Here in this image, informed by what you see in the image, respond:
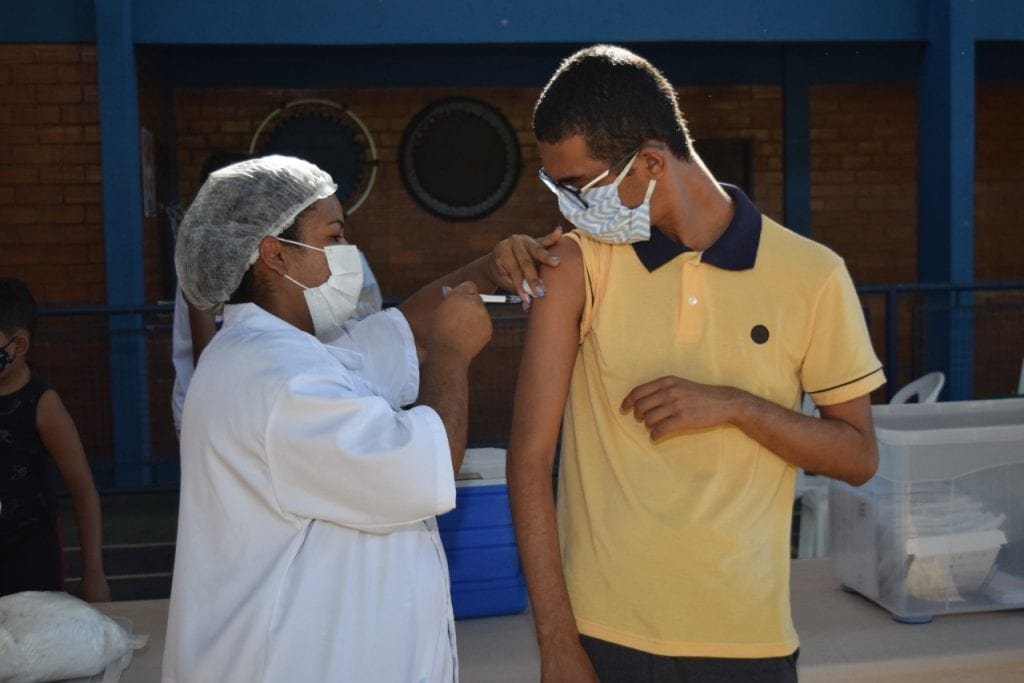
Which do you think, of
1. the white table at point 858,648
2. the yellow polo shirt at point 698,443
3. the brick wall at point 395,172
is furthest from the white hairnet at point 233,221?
the brick wall at point 395,172

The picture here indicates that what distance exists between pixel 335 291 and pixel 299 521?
1.59 feet

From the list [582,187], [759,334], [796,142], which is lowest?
[759,334]

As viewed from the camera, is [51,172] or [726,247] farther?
[51,172]

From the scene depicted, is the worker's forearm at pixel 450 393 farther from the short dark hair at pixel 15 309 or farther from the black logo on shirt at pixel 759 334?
the short dark hair at pixel 15 309

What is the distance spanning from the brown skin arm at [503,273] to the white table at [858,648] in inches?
33.9

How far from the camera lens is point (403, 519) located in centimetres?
189

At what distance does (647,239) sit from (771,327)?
Result: 26 centimetres

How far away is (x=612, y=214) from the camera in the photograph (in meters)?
1.93

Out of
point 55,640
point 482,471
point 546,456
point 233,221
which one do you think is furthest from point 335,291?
point 55,640

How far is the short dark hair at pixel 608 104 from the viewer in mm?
1888

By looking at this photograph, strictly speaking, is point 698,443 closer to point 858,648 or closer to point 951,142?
point 858,648

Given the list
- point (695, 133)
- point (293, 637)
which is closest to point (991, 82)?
point (695, 133)

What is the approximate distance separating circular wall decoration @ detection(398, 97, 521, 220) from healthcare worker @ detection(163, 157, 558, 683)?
6.75 metres

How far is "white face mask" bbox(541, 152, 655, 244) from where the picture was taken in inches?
76.0
